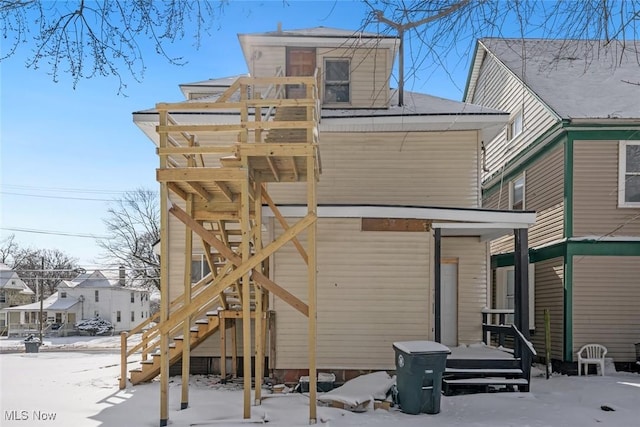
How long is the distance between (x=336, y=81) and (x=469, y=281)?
224 inches

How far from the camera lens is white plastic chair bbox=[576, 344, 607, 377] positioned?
32.0ft

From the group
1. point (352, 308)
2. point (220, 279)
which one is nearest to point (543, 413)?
point (352, 308)

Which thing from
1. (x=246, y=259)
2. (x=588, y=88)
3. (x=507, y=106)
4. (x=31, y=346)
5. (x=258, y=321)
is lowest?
(x=31, y=346)

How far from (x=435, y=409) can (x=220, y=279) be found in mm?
3674

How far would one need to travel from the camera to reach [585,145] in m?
10.5

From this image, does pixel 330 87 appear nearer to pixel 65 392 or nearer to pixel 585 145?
Result: pixel 585 145

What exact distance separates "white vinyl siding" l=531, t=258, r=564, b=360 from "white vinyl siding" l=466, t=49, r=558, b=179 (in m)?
3.34

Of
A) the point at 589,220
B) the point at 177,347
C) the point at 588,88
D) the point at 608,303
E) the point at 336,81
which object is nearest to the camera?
the point at 177,347

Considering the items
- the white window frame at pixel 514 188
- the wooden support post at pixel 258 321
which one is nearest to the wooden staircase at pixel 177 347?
the wooden support post at pixel 258 321

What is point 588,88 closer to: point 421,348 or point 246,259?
point 421,348

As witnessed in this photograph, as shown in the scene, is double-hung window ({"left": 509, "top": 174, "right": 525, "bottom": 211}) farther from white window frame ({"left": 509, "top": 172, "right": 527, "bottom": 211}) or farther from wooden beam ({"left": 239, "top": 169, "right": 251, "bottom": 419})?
wooden beam ({"left": 239, "top": 169, "right": 251, "bottom": 419})

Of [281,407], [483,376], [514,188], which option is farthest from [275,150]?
[514,188]

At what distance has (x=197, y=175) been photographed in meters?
6.23

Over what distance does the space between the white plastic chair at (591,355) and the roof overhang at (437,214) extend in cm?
351
